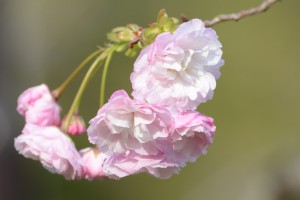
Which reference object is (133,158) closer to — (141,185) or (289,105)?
(289,105)

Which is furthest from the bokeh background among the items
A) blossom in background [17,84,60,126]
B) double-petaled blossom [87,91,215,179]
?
double-petaled blossom [87,91,215,179]

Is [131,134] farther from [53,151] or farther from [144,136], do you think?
[53,151]

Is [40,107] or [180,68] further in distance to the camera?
[40,107]

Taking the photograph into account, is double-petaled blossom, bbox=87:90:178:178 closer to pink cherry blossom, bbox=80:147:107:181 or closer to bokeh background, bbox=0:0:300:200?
pink cherry blossom, bbox=80:147:107:181

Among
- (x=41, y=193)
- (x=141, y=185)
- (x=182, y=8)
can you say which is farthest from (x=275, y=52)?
(x=41, y=193)

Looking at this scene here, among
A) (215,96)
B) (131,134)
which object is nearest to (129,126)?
(131,134)

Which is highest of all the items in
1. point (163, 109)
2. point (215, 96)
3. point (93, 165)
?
point (163, 109)

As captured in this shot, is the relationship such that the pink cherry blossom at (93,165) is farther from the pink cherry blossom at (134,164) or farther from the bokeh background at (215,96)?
the bokeh background at (215,96)

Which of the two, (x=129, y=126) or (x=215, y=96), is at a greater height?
(x=129, y=126)
